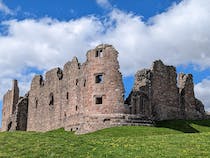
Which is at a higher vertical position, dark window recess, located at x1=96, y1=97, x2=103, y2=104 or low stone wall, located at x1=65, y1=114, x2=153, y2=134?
dark window recess, located at x1=96, y1=97, x2=103, y2=104

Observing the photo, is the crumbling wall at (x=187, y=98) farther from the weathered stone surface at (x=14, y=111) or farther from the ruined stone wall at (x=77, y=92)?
the weathered stone surface at (x=14, y=111)

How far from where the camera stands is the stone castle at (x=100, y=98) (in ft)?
156

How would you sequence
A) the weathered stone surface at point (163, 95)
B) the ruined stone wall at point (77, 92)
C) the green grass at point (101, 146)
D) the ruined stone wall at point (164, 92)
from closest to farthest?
the green grass at point (101, 146) < the ruined stone wall at point (77, 92) < the weathered stone surface at point (163, 95) < the ruined stone wall at point (164, 92)

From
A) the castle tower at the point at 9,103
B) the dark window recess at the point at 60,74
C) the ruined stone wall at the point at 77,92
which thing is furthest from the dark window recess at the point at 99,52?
the castle tower at the point at 9,103

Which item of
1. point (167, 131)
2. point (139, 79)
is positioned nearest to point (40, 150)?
point (167, 131)

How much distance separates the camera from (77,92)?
54.8 meters

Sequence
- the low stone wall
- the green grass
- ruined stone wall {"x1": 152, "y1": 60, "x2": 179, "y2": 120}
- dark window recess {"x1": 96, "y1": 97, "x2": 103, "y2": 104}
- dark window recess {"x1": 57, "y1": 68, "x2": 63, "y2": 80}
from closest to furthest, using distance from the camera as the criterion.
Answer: the green grass < the low stone wall < dark window recess {"x1": 96, "y1": 97, "x2": 103, "y2": 104} < ruined stone wall {"x1": 152, "y1": 60, "x2": 179, "y2": 120} < dark window recess {"x1": 57, "y1": 68, "x2": 63, "y2": 80}

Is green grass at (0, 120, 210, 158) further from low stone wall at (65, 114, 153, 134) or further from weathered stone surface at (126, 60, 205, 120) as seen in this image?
weathered stone surface at (126, 60, 205, 120)

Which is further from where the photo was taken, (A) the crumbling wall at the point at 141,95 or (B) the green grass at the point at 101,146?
(A) the crumbling wall at the point at 141,95

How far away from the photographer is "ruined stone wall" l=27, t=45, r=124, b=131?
47.9 meters

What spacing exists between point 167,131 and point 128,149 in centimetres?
1796

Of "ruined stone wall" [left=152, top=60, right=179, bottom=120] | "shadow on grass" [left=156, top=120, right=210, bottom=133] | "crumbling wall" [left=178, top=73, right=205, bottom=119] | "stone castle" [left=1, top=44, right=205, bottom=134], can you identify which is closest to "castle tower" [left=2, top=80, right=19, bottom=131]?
"stone castle" [left=1, top=44, right=205, bottom=134]

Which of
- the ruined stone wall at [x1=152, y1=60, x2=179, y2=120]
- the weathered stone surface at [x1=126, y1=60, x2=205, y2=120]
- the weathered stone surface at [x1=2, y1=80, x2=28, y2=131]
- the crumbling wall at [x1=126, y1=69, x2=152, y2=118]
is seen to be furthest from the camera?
Result: the weathered stone surface at [x1=2, y1=80, x2=28, y2=131]

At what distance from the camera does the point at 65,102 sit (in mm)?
58500
